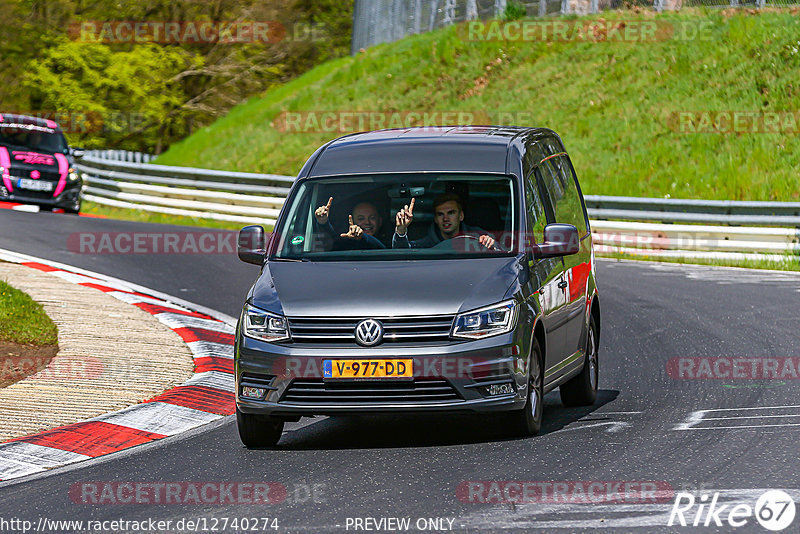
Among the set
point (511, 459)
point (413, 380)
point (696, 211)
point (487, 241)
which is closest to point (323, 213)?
point (487, 241)

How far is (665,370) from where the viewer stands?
455 inches

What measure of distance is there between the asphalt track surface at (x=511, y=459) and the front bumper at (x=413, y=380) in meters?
0.31

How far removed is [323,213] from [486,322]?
66.4 inches

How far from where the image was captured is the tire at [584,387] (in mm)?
10055

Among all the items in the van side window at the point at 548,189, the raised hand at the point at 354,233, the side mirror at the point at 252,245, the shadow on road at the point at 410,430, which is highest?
the van side window at the point at 548,189

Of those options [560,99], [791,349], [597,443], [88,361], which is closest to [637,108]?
[560,99]

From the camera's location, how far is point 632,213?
2305 centimetres

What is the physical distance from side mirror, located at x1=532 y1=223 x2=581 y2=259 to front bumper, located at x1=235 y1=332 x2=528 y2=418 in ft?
2.79

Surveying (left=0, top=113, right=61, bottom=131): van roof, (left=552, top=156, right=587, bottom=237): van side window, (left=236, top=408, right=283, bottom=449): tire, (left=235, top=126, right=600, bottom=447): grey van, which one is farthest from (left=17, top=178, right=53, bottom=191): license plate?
(left=236, top=408, right=283, bottom=449): tire

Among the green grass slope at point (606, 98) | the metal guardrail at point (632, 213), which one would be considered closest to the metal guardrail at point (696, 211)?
the metal guardrail at point (632, 213)

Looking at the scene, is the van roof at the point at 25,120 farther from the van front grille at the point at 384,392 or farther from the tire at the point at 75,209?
the van front grille at the point at 384,392

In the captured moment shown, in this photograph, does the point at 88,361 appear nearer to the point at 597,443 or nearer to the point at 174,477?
the point at 174,477

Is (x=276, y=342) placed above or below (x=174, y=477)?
above

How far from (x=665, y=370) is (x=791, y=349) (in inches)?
57.7
